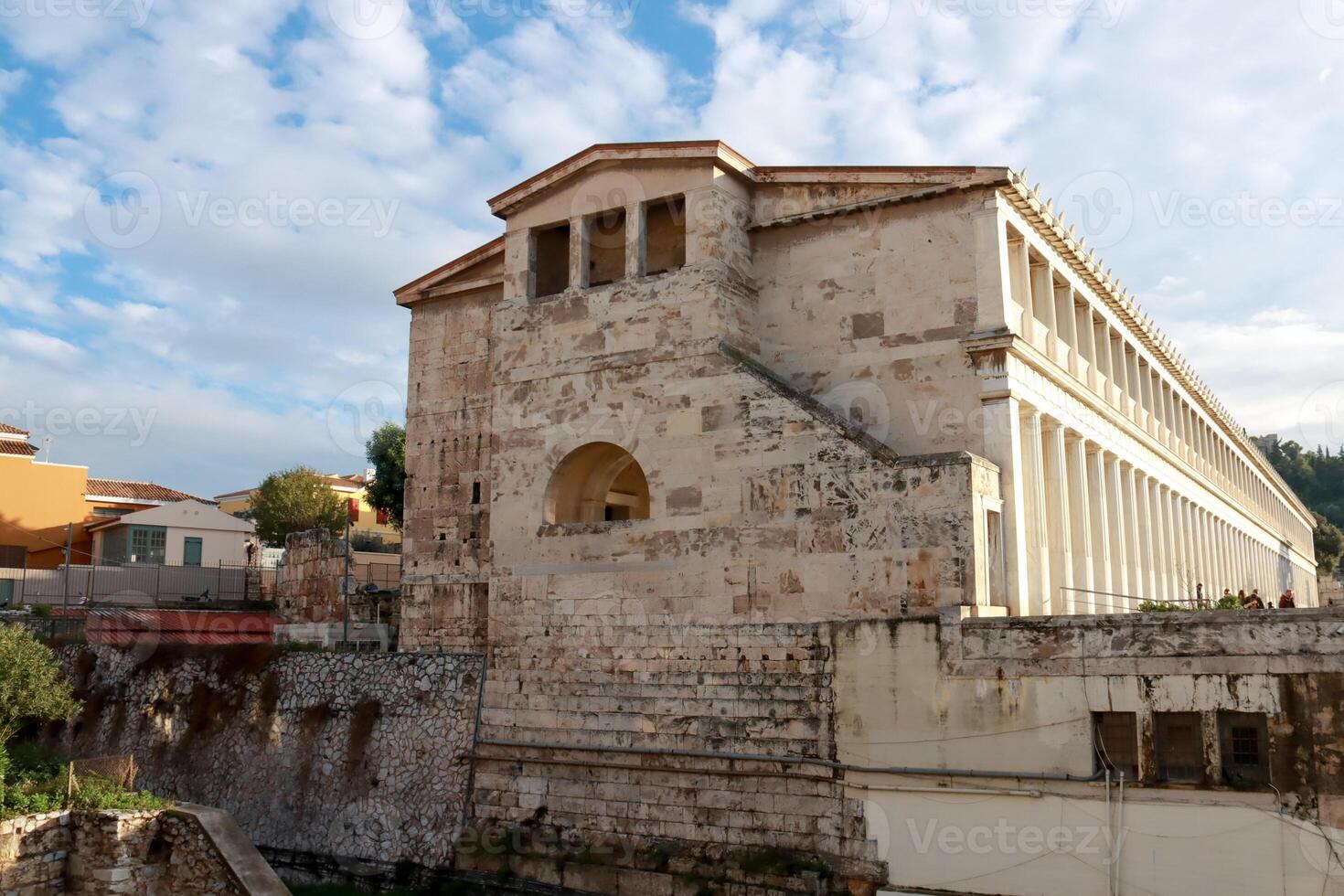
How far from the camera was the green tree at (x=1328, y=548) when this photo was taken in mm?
77938

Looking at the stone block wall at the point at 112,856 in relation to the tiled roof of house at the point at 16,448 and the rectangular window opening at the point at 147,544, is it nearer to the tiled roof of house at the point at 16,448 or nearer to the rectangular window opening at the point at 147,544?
the rectangular window opening at the point at 147,544

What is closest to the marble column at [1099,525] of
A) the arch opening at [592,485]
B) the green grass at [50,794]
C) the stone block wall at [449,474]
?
the arch opening at [592,485]

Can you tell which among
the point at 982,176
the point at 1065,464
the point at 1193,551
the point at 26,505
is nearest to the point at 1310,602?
the point at 1193,551

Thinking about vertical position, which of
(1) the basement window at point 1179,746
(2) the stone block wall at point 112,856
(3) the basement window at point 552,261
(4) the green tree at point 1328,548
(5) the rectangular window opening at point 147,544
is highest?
(3) the basement window at point 552,261

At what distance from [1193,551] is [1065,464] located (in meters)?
14.9

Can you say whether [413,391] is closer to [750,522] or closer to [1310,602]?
[750,522]

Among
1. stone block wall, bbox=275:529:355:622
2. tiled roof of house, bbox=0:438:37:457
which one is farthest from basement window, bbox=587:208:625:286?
tiled roof of house, bbox=0:438:37:457

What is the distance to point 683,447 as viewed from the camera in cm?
2031

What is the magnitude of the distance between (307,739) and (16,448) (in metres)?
25.9

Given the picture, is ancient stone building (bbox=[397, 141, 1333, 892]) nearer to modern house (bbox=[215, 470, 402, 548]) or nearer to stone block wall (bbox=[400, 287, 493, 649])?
stone block wall (bbox=[400, 287, 493, 649])

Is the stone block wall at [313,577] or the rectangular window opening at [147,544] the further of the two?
the rectangular window opening at [147,544]

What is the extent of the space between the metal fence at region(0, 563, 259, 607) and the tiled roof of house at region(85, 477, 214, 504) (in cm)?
1112

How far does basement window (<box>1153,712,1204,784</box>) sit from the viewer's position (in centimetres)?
1525

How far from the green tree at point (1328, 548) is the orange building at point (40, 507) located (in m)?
73.6
